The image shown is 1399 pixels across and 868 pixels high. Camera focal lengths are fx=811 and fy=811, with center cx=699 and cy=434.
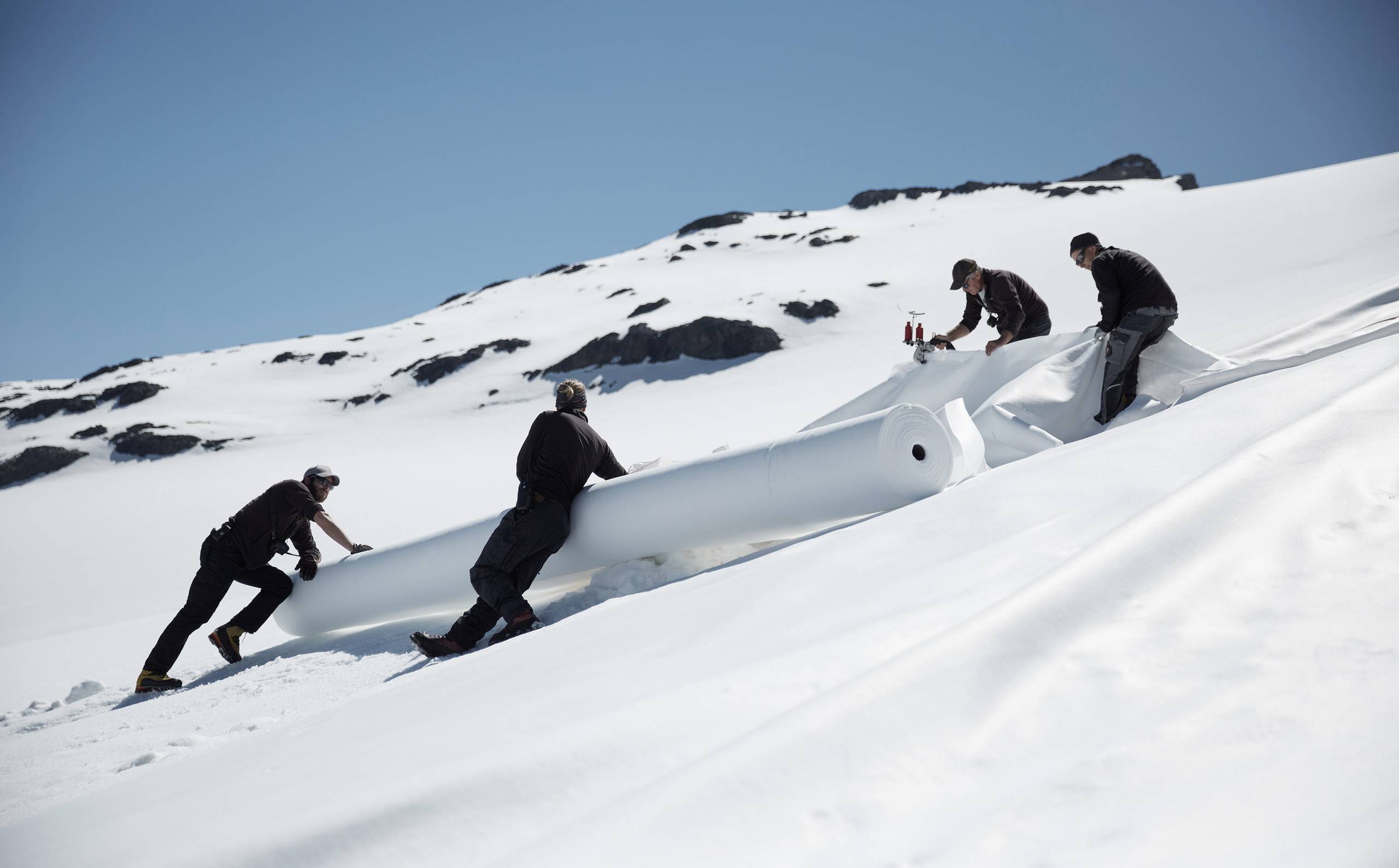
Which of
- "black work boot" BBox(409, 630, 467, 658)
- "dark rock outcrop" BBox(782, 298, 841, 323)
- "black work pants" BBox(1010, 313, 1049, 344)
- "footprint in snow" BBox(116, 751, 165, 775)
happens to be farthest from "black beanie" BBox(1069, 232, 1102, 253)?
"dark rock outcrop" BBox(782, 298, 841, 323)

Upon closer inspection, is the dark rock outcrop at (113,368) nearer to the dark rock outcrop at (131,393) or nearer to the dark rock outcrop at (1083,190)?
the dark rock outcrop at (131,393)

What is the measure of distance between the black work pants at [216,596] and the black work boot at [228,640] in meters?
0.04

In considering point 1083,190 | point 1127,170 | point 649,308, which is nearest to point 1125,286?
Answer: point 649,308

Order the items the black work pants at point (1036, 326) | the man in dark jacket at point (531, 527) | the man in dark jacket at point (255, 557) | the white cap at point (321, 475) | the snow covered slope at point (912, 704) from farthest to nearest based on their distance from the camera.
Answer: the black work pants at point (1036, 326), the white cap at point (321, 475), the man in dark jacket at point (255, 557), the man in dark jacket at point (531, 527), the snow covered slope at point (912, 704)

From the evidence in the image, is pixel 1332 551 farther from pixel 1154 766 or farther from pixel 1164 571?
pixel 1154 766

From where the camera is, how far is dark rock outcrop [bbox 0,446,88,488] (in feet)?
70.4

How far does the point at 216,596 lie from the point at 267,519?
1.83 feet

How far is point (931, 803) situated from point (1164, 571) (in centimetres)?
85

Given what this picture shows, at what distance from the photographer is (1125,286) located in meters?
4.86

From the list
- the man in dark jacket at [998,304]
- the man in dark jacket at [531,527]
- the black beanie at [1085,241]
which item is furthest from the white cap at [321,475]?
the black beanie at [1085,241]

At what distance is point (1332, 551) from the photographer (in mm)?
1743

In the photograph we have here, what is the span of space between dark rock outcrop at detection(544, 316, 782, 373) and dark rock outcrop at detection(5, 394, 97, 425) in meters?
17.0

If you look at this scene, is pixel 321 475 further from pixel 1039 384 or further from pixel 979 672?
pixel 979 672

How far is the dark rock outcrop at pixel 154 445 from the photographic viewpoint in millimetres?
21969
